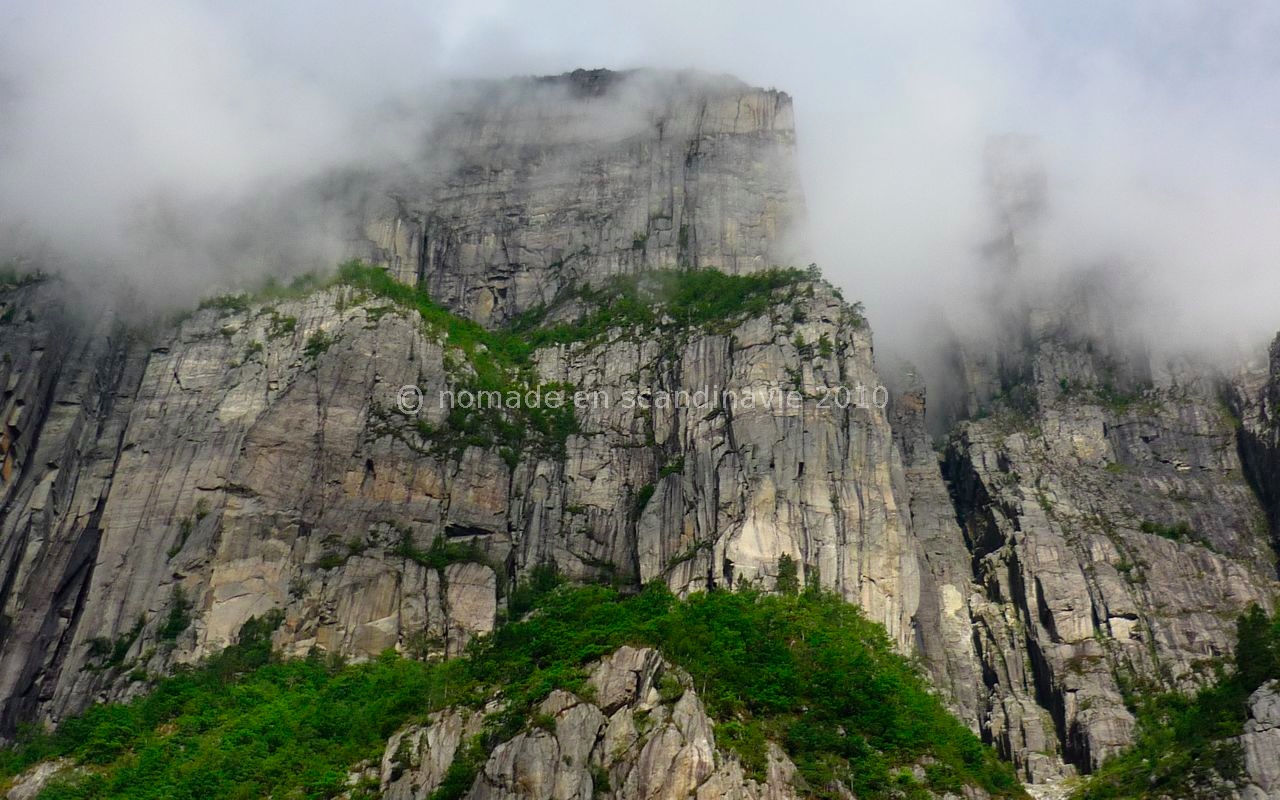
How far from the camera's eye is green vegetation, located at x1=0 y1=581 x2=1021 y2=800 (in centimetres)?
6669

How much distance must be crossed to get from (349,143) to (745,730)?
237 ft

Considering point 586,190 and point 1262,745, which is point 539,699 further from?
point 586,190

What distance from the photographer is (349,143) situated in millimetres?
119750

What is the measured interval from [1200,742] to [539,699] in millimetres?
33491

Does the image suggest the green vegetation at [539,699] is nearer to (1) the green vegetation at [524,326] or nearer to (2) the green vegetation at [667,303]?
(1) the green vegetation at [524,326]

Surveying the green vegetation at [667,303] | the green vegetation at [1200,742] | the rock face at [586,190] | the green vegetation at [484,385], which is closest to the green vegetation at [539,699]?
the green vegetation at [1200,742]

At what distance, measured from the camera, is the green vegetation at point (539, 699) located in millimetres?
66688

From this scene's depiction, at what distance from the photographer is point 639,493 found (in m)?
93.4

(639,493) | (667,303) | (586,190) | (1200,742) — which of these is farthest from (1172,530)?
(586,190)

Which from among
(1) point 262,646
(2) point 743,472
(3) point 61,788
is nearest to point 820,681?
(2) point 743,472

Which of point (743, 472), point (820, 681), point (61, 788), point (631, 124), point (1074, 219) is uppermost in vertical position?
point (631, 124)

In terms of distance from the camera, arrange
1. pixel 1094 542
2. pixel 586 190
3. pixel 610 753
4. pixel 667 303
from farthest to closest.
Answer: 1. pixel 586 190
2. pixel 667 303
3. pixel 1094 542
4. pixel 610 753

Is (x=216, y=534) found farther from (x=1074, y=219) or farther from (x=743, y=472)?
(x=1074, y=219)

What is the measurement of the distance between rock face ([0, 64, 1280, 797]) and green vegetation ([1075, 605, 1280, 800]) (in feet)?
11.5
